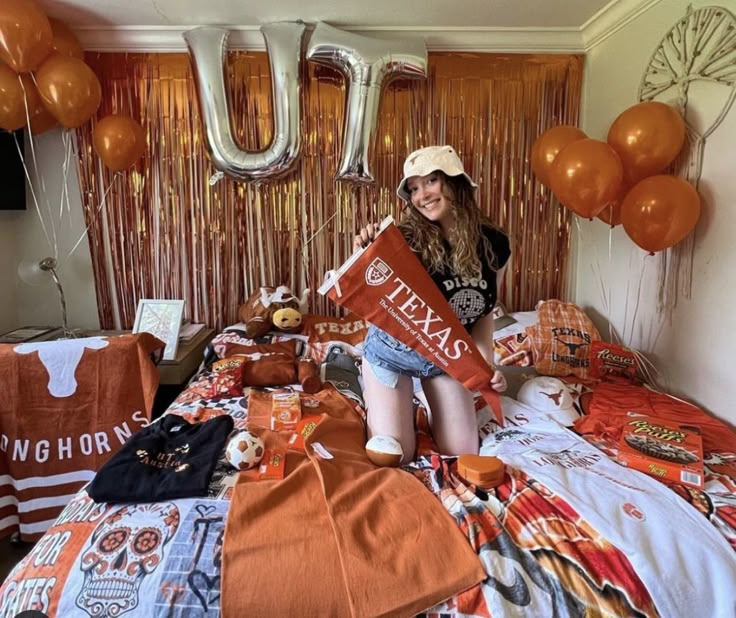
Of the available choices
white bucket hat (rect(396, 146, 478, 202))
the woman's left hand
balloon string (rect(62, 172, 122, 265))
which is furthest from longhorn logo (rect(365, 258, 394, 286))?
balloon string (rect(62, 172, 122, 265))

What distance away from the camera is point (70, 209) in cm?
251

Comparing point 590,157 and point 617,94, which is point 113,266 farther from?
point 617,94

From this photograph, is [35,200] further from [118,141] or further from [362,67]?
[362,67]

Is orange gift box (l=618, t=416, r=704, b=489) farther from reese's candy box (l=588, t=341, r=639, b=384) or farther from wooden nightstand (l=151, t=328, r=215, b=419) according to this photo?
wooden nightstand (l=151, t=328, r=215, b=419)

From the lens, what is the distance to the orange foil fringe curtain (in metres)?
2.45

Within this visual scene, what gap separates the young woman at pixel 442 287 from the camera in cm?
152

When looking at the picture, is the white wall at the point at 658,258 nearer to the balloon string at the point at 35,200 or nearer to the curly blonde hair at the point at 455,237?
the curly blonde hair at the point at 455,237

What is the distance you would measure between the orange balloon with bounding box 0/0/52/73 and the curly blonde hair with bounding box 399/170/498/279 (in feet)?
5.21

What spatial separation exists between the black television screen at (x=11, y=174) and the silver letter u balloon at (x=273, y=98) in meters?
0.89

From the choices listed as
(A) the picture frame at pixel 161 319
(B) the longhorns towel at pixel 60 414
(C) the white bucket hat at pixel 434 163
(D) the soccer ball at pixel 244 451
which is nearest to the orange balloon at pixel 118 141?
(A) the picture frame at pixel 161 319

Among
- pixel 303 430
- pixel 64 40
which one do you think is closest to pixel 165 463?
pixel 303 430

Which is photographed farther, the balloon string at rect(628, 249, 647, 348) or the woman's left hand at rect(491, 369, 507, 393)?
the balloon string at rect(628, 249, 647, 348)

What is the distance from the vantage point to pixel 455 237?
5.02ft

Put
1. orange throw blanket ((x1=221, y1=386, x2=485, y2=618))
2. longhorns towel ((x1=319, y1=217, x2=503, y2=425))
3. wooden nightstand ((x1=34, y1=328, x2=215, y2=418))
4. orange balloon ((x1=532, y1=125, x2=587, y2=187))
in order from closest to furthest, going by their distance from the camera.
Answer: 1. orange throw blanket ((x1=221, y1=386, x2=485, y2=618))
2. longhorns towel ((x1=319, y1=217, x2=503, y2=425))
3. orange balloon ((x1=532, y1=125, x2=587, y2=187))
4. wooden nightstand ((x1=34, y1=328, x2=215, y2=418))
